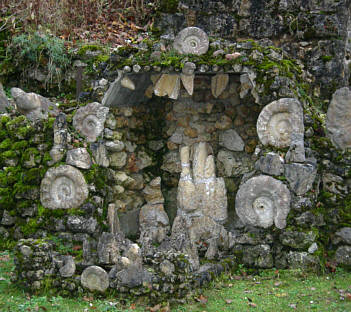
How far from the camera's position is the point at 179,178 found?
7.70 metres

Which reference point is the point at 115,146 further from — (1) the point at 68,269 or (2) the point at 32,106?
(1) the point at 68,269

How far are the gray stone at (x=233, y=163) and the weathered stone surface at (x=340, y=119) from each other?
1451 mm

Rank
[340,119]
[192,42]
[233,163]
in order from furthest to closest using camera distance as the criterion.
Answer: [233,163] → [192,42] → [340,119]

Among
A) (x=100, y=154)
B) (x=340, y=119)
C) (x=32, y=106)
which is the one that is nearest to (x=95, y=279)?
(x=100, y=154)

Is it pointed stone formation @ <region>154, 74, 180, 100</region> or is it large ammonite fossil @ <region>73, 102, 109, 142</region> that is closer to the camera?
large ammonite fossil @ <region>73, 102, 109, 142</region>

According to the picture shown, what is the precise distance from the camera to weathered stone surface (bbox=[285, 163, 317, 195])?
5945 millimetres

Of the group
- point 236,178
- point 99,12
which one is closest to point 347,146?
point 236,178

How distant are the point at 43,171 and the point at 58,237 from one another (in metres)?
0.86

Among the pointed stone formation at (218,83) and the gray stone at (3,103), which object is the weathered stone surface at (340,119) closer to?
the pointed stone formation at (218,83)

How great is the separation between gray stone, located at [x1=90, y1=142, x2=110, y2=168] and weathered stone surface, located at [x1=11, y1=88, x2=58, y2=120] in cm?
78

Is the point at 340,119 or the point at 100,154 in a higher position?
the point at 340,119

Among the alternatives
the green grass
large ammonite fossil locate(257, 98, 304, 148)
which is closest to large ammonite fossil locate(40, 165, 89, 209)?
the green grass

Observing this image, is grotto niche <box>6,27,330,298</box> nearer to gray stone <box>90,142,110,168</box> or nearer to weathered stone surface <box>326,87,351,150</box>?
gray stone <box>90,142,110,168</box>

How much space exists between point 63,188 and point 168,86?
204 cm
